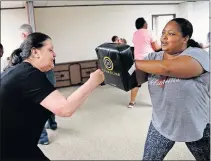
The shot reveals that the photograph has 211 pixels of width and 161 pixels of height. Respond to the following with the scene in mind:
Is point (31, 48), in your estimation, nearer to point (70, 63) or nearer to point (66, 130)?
point (66, 130)

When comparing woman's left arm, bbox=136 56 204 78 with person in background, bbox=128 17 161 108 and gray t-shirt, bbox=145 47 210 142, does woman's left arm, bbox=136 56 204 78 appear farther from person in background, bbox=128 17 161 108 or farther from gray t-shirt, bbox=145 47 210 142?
person in background, bbox=128 17 161 108

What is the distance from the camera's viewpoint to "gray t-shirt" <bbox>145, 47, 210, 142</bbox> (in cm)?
125

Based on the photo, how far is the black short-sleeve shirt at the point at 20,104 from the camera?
97cm

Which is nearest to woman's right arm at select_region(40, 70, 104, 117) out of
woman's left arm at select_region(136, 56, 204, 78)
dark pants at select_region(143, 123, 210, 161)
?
woman's left arm at select_region(136, 56, 204, 78)

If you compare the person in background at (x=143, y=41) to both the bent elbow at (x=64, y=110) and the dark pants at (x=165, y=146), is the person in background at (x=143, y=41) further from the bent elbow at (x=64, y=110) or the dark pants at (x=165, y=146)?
the bent elbow at (x=64, y=110)

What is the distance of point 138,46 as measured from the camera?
3.06 meters

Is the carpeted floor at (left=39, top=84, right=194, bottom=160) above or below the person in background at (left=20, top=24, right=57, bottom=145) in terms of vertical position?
below

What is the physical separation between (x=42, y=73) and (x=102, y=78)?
27cm

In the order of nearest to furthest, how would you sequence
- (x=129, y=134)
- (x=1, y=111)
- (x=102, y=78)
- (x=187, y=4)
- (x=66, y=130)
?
1. (x=1, y=111)
2. (x=102, y=78)
3. (x=129, y=134)
4. (x=66, y=130)
5. (x=187, y=4)

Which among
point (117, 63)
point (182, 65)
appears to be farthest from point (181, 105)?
point (117, 63)

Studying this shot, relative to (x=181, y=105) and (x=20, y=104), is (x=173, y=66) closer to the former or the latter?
(x=181, y=105)

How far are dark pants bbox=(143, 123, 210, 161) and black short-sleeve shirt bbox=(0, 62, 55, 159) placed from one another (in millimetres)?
705

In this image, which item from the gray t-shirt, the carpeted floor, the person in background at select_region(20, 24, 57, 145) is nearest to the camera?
the gray t-shirt

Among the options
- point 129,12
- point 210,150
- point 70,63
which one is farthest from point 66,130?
point 129,12
